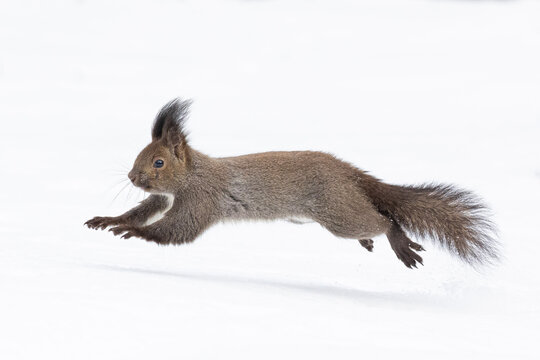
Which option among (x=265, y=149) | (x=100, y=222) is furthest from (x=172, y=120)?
(x=265, y=149)

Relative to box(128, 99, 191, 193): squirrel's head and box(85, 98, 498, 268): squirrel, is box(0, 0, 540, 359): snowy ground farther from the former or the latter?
box(128, 99, 191, 193): squirrel's head

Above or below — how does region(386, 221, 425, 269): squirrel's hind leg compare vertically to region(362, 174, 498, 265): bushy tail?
below

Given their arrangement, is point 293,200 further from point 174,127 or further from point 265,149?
point 265,149

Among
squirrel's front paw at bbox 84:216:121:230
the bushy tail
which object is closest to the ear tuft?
squirrel's front paw at bbox 84:216:121:230

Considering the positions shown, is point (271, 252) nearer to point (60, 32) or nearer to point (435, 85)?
point (435, 85)

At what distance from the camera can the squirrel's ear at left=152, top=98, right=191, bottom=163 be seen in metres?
7.69

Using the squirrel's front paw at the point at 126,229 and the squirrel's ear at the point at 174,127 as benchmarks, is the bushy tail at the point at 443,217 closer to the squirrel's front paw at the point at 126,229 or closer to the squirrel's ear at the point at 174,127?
the squirrel's ear at the point at 174,127

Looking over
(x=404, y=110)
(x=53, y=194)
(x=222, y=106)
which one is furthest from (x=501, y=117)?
(x=53, y=194)

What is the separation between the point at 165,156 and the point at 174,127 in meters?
0.25

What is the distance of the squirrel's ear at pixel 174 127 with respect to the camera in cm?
769

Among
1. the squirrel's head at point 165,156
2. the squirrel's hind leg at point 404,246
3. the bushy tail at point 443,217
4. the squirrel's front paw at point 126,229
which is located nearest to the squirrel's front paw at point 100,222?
the squirrel's front paw at point 126,229

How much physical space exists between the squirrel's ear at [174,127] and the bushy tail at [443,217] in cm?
150

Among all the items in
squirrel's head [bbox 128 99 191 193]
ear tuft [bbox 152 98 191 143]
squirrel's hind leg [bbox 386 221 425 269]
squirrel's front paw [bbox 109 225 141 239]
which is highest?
ear tuft [bbox 152 98 191 143]

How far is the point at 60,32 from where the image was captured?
22.9 metres
